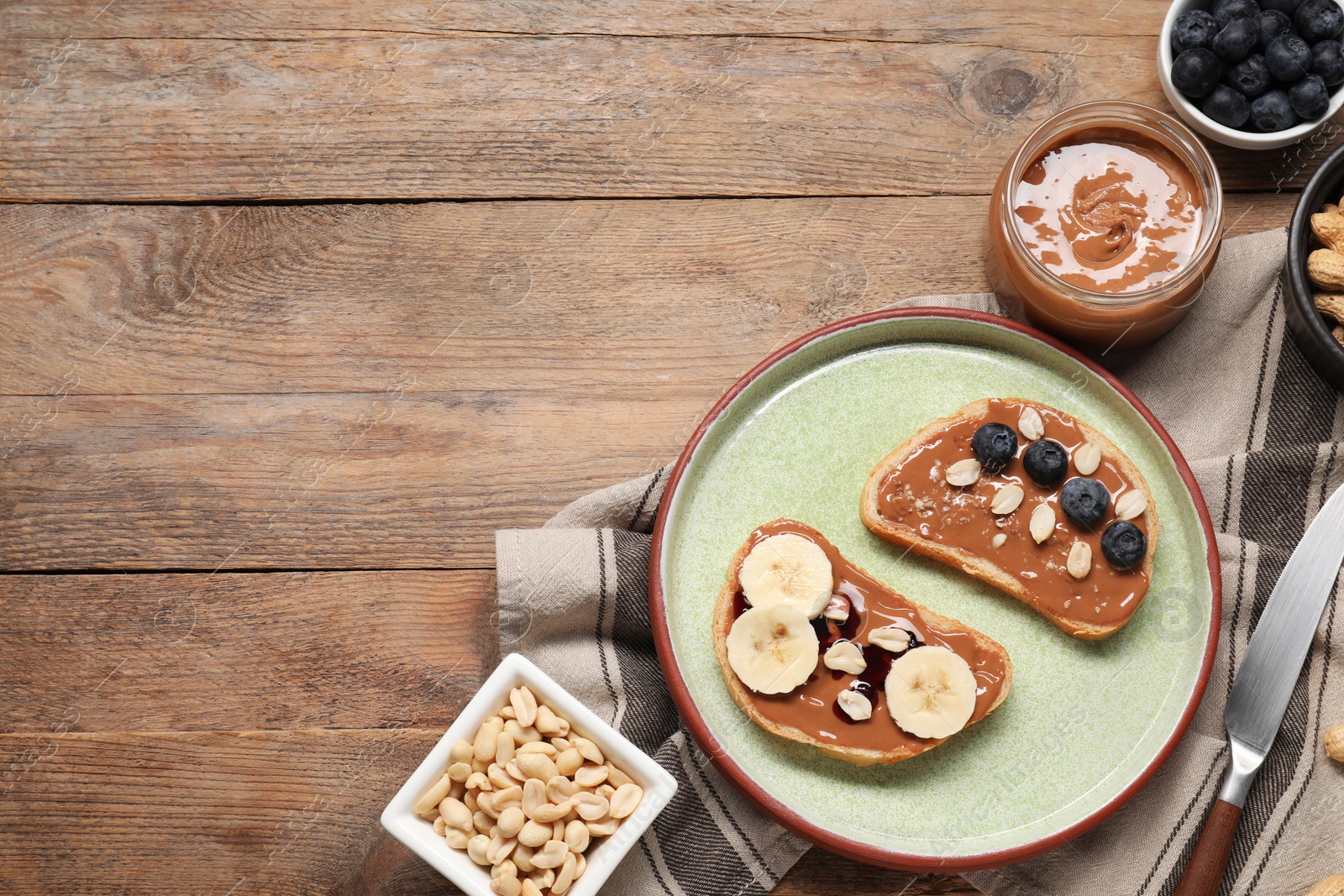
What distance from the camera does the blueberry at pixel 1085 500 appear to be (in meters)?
2.21

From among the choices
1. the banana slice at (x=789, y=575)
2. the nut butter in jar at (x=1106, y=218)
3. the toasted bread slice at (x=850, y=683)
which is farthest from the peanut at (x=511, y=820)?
the nut butter in jar at (x=1106, y=218)

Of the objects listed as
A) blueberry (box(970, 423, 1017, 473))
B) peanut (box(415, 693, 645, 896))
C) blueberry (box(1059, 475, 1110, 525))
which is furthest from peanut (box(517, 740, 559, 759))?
blueberry (box(1059, 475, 1110, 525))

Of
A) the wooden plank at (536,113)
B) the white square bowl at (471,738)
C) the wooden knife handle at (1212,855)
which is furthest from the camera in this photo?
the wooden plank at (536,113)

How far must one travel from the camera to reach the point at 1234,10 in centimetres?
233

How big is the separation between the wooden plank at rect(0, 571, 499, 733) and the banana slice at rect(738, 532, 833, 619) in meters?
0.68

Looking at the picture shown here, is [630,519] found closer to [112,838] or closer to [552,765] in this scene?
[552,765]

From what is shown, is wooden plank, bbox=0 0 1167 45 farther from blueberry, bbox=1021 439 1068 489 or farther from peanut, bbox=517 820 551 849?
peanut, bbox=517 820 551 849

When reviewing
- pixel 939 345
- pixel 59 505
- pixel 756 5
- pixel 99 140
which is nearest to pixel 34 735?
pixel 59 505

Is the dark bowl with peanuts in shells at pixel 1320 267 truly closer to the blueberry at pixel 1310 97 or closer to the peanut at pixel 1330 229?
the peanut at pixel 1330 229

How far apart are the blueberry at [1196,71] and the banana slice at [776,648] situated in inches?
61.1

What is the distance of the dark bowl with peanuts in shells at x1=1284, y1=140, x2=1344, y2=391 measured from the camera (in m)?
2.25

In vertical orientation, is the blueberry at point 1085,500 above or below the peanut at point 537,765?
above

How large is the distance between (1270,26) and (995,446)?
3.89 feet

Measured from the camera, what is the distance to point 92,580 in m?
2.51
